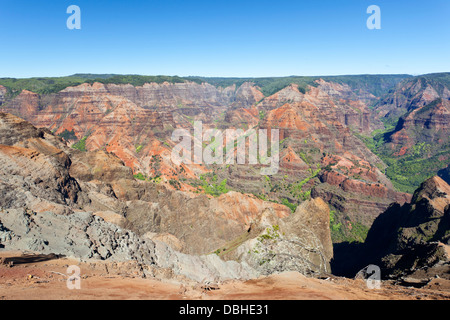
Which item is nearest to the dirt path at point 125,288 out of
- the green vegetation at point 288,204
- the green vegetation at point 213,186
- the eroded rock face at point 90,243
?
the eroded rock face at point 90,243

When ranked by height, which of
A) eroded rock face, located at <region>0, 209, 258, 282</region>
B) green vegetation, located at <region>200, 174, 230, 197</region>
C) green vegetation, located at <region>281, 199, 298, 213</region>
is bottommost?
green vegetation, located at <region>281, 199, 298, 213</region>

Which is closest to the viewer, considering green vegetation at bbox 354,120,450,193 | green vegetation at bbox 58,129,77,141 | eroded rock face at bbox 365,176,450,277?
eroded rock face at bbox 365,176,450,277

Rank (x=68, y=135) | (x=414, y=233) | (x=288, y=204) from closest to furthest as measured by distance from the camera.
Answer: (x=414, y=233), (x=288, y=204), (x=68, y=135)

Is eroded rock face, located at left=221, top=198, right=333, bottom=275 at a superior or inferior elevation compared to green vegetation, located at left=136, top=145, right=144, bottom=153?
inferior

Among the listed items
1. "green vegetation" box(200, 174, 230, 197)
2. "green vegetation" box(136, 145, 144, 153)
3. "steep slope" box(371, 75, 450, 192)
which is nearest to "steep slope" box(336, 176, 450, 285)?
"green vegetation" box(200, 174, 230, 197)

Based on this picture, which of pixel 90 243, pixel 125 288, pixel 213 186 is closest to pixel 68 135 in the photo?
pixel 213 186

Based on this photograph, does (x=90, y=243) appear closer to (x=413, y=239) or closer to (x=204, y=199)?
(x=204, y=199)

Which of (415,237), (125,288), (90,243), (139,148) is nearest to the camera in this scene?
(125,288)

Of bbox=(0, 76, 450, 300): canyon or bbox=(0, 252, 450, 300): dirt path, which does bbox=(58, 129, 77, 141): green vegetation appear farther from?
bbox=(0, 252, 450, 300): dirt path

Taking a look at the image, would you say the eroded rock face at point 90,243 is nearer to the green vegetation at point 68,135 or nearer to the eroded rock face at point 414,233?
the eroded rock face at point 414,233
